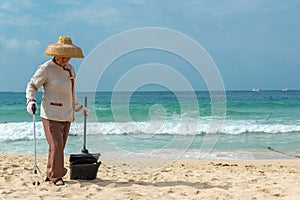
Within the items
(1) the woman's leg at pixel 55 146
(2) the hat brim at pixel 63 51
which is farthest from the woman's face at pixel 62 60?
(1) the woman's leg at pixel 55 146

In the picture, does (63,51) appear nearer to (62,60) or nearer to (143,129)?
(62,60)

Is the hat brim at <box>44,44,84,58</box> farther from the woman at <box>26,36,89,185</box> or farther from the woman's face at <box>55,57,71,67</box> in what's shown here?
the woman's face at <box>55,57,71,67</box>

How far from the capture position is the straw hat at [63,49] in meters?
3.92

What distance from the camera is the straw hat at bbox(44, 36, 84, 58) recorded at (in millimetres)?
3916

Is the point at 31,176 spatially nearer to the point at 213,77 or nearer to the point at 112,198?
the point at 112,198

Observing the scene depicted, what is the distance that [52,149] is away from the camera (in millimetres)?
4000

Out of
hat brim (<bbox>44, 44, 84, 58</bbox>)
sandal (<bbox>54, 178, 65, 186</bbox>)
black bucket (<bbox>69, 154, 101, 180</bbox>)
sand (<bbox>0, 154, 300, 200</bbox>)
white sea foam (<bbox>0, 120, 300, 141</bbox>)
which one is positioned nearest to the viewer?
sand (<bbox>0, 154, 300, 200</bbox>)

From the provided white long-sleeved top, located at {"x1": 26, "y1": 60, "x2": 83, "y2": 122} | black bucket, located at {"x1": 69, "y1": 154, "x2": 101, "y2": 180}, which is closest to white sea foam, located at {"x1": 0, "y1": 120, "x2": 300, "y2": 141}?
black bucket, located at {"x1": 69, "y1": 154, "x2": 101, "y2": 180}

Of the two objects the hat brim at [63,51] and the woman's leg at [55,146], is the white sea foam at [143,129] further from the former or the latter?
the hat brim at [63,51]

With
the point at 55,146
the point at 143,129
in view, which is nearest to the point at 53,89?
the point at 55,146

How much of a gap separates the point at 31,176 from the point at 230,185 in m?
2.35

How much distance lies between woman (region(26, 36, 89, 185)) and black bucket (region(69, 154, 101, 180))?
239 millimetres

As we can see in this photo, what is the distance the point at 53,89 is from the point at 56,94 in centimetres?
6

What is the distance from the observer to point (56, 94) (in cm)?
400
